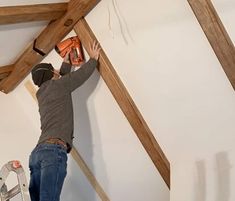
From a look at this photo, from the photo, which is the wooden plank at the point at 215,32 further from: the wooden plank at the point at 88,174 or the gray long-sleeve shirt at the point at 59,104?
the wooden plank at the point at 88,174

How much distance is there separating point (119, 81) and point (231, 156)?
0.97 meters

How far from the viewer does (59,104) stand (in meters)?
2.58

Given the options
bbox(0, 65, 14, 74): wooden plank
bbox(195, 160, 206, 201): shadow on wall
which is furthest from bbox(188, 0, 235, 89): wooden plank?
bbox(0, 65, 14, 74): wooden plank

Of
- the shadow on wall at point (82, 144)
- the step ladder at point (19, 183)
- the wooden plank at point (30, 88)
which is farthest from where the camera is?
the wooden plank at point (30, 88)

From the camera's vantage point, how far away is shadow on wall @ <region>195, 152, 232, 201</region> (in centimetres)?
242

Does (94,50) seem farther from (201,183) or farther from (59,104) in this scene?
(201,183)

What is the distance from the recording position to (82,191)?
11.8 ft

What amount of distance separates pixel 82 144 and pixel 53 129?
809mm

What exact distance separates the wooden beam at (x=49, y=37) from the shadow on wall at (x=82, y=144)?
407 millimetres

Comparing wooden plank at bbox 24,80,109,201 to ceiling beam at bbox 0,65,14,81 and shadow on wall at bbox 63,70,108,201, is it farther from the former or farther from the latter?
ceiling beam at bbox 0,65,14,81

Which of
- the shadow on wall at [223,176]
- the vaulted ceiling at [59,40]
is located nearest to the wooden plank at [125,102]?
the vaulted ceiling at [59,40]

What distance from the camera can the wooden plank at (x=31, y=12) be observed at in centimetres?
220

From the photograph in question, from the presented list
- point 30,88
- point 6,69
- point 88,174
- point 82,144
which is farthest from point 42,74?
point 88,174

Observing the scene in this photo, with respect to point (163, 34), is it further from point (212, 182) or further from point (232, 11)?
point (212, 182)
